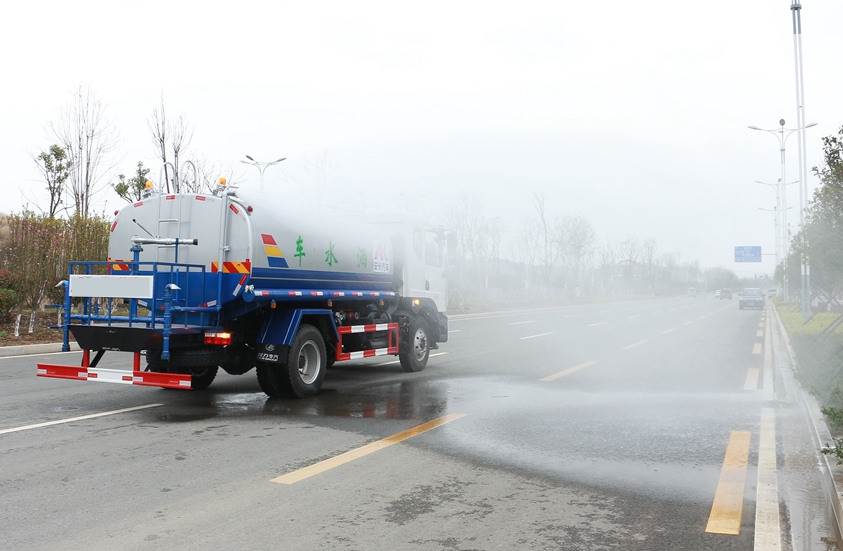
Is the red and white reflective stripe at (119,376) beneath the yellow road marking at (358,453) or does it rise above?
above

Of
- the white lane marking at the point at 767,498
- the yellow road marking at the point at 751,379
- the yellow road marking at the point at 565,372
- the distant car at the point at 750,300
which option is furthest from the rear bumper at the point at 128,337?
the distant car at the point at 750,300

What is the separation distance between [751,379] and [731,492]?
7259 millimetres

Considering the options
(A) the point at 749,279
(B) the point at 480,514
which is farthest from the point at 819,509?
(A) the point at 749,279

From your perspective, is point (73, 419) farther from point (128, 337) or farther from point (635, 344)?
point (635, 344)

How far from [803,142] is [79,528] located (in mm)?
31829

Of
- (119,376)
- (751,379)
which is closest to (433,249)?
(751,379)

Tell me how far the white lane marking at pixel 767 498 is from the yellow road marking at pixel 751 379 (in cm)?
344

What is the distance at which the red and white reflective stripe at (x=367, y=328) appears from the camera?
1052cm

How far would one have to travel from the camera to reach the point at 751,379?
11.6 meters

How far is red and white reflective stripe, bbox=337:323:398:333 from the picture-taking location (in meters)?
10.5

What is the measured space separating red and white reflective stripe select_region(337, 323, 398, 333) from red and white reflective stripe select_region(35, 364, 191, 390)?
9.50 ft

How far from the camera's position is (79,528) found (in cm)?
420

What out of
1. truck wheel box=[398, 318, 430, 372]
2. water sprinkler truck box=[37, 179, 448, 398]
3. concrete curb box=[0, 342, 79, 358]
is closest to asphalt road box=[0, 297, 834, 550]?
water sprinkler truck box=[37, 179, 448, 398]

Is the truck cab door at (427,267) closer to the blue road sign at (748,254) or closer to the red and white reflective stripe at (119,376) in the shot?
the red and white reflective stripe at (119,376)
